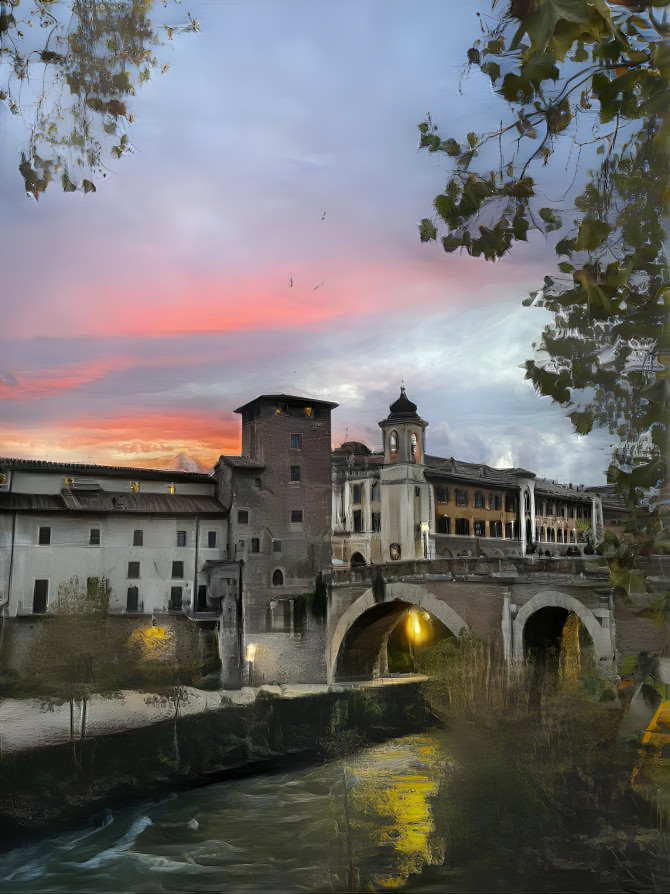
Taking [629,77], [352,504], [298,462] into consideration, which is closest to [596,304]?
[629,77]

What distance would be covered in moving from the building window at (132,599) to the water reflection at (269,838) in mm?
2544

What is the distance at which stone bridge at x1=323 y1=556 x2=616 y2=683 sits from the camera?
9.15m

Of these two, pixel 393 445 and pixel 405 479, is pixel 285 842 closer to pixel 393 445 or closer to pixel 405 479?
pixel 405 479

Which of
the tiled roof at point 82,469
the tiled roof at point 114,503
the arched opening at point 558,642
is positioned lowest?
the arched opening at point 558,642

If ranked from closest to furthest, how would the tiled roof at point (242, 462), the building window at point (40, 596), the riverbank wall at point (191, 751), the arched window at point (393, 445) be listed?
the arched window at point (393, 445) < the building window at point (40, 596) < the riverbank wall at point (191, 751) < the tiled roof at point (242, 462)

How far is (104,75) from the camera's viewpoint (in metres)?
3.51

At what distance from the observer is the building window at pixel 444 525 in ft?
29.2

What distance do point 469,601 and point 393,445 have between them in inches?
175

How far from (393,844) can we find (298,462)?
291 inches

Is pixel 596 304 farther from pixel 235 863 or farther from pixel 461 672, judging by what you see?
pixel 461 672

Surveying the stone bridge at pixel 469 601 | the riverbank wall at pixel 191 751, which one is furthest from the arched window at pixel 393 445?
the riverbank wall at pixel 191 751

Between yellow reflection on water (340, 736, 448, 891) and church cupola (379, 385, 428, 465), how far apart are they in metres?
3.16

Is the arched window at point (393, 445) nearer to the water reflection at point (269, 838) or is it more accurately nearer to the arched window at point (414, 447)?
the arched window at point (414, 447)

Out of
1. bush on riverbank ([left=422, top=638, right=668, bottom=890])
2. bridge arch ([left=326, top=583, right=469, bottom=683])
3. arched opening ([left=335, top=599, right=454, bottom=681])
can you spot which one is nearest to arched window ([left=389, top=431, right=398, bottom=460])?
bush on riverbank ([left=422, top=638, right=668, bottom=890])
